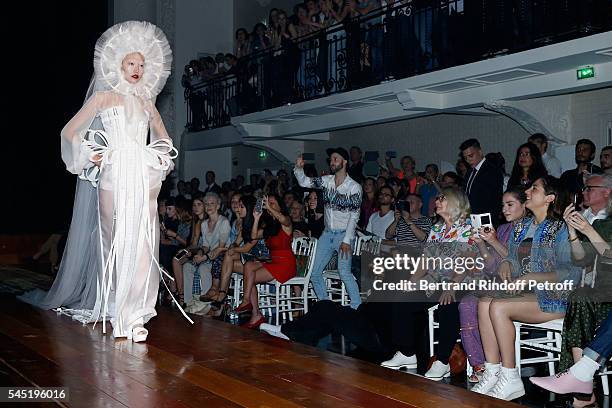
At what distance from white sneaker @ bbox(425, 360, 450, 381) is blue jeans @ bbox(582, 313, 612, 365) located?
1.04m

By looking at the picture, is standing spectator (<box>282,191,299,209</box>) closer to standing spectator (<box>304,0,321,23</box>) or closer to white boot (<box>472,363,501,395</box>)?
standing spectator (<box>304,0,321,23</box>)

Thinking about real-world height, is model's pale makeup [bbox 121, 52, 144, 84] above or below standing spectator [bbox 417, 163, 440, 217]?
A: above

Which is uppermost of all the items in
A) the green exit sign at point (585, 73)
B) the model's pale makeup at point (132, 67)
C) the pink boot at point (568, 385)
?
the green exit sign at point (585, 73)

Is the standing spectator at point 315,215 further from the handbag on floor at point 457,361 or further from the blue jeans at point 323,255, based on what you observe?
the handbag on floor at point 457,361

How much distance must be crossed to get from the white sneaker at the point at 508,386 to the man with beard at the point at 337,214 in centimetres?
244

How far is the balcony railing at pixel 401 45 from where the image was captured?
718cm

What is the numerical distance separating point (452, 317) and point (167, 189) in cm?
916

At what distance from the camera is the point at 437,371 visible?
14.5 ft

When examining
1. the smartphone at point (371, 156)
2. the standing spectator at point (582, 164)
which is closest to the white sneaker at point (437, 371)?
the standing spectator at point (582, 164)

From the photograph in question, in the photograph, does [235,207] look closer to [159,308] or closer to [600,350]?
[159,308]

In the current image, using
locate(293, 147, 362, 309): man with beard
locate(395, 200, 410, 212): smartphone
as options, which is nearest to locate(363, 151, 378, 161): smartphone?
locate(395, 200, 410, 212): smartphone

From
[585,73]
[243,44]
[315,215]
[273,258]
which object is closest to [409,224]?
[273,258]

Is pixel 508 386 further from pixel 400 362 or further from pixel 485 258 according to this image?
pixel 400 362

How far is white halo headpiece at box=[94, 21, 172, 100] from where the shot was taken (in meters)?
4.26
